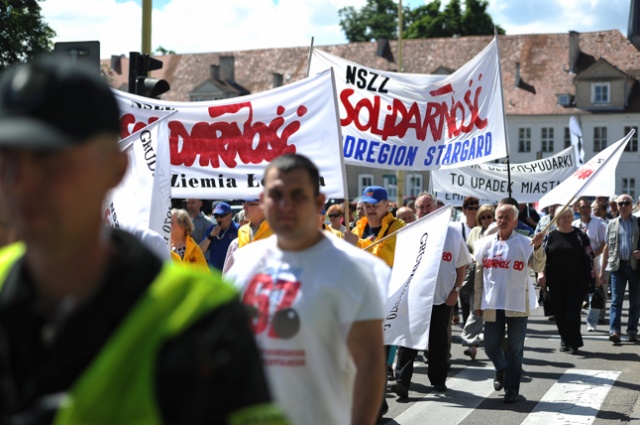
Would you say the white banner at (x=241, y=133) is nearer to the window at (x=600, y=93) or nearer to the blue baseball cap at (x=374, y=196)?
the blue baseball cap at (x=374, y=196)

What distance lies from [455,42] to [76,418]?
6620 centimetres

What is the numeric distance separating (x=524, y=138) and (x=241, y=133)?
57858 millimetres

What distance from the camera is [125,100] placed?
914 centimetres

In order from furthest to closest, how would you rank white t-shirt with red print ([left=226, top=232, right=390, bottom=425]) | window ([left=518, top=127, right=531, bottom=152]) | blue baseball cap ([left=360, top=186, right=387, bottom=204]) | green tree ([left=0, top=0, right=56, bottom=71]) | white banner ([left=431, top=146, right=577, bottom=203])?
window ([left=518, top=127, right=531, bottom=152]) → white banner ([left=431, top=146, right=577, bottom=203]) → green tree ([left=0, top=0, right=56, bottom=71]) → blue baseball cap ([left=360, top=186, right=387, bottom=204]) → white t-shirt with red print ([left=226, top=232, right=390, bottom=425])

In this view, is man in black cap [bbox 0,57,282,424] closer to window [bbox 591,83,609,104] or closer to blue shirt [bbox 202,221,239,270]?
blue shirt [bbox 202,221,239,270]

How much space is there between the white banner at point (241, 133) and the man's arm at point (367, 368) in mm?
4736

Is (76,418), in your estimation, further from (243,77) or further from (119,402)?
(243,77)

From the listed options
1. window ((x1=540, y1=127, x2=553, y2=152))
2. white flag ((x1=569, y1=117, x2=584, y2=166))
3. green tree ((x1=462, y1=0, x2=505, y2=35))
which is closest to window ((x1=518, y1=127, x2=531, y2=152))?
window ((x1=540, y1=127, x2=553, y2=152))

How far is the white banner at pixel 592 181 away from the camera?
450 inches

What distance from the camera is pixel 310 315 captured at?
3562mm

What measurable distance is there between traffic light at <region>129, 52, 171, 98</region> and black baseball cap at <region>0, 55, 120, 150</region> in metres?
9.92

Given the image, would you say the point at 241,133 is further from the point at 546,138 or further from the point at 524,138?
the point at 524,138

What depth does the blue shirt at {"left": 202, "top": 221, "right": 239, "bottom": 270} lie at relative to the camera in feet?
41.0

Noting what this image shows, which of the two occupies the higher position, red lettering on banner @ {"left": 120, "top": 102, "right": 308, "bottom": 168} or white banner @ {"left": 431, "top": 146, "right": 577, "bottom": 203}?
red lettering on banner @ {"left": 120, "top": 102, "right": 308, "bottom": 168}
